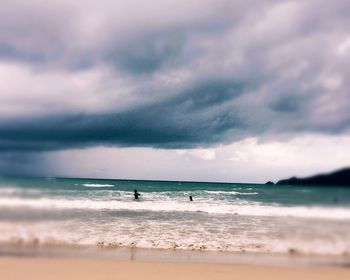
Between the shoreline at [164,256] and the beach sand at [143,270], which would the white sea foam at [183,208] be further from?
the beach sand at [143,270]

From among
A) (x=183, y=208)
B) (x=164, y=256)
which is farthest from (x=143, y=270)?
(x=183, y=208)

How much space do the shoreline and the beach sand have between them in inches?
24.1

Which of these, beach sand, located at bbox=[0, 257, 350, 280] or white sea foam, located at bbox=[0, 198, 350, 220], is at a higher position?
beach sand, located at bbox=[0, 257, 350, 280]

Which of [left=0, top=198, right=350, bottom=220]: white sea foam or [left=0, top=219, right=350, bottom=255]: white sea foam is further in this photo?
[left=0, top=198, right=350, bottom=220]: white sea foam

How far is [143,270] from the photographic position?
8.30 m

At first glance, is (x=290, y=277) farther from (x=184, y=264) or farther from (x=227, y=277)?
(x=184, y=264)

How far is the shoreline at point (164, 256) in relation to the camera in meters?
9.98

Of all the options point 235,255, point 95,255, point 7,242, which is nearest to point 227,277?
point 235,255

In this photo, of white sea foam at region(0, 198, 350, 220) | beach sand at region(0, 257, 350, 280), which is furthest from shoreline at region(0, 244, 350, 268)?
white sea foam at region(0, 198, 350, 220)

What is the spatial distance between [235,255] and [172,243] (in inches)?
103

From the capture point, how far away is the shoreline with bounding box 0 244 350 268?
9.98m

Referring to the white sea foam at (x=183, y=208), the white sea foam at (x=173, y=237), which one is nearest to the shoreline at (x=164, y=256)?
the white sea foam at (x=173, y=237)

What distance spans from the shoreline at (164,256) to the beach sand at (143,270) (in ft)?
2.01

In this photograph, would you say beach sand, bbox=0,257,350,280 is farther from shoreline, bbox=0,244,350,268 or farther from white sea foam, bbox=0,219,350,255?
white sea foam, bbox=0,219,350,255
